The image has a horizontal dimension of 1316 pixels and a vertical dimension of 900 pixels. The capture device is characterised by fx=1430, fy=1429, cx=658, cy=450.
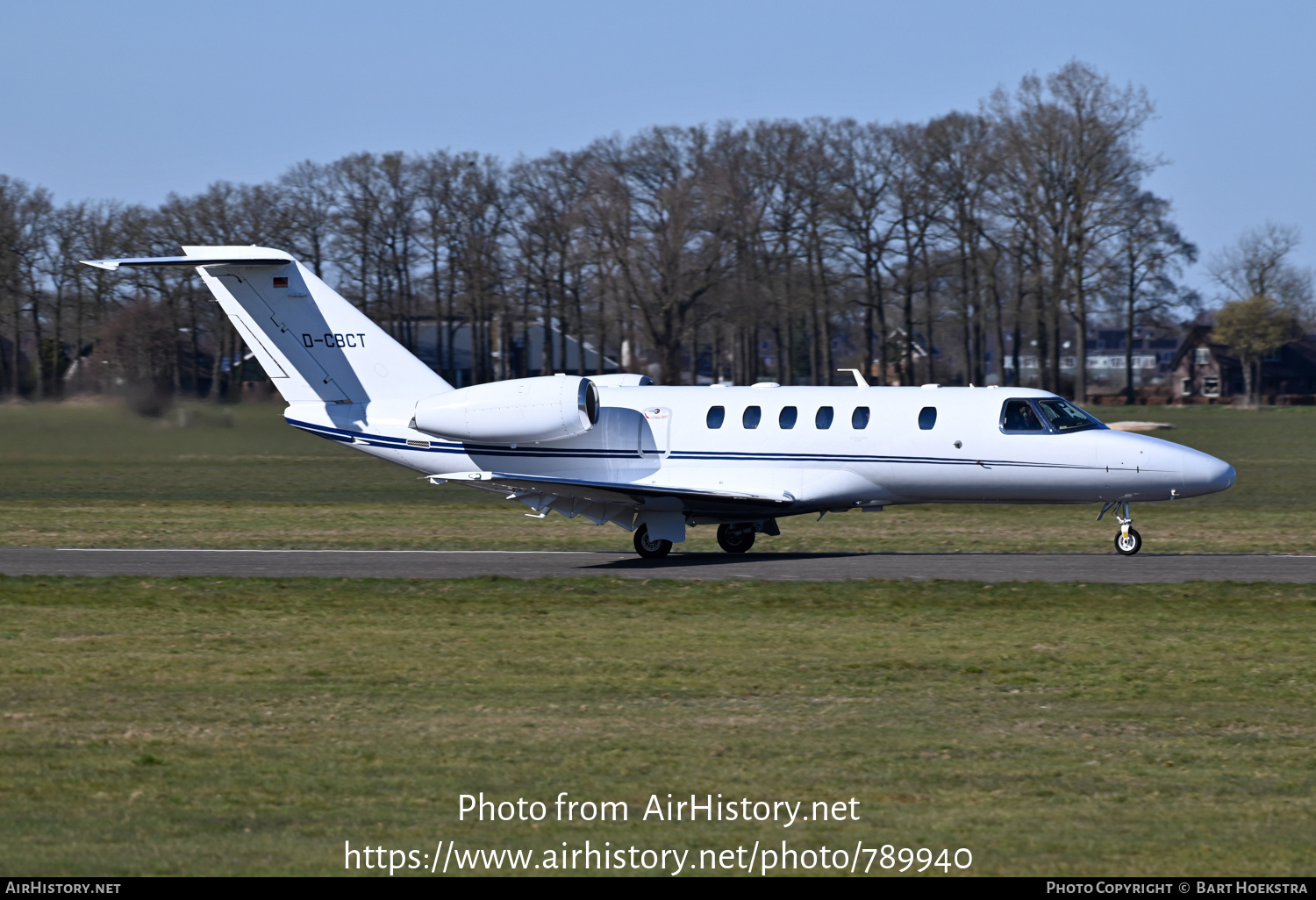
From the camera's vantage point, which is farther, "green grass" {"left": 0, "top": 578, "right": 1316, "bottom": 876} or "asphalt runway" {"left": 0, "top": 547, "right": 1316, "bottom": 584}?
"asphalt runway" {"left": 0, "top": 547, "right": 1316, "bottom": 584}

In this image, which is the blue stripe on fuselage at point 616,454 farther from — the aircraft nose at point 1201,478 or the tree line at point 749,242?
the tree line at point 749,242

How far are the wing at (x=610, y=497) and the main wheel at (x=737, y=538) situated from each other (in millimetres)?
1129

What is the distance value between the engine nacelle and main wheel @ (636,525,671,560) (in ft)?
6.92

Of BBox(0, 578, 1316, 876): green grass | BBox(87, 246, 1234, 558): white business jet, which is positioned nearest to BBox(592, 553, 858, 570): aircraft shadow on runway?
BBox(87, 246, 1234, 558): white business jet

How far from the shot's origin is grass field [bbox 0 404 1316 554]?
27.3 metres

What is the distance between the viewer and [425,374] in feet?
84.3

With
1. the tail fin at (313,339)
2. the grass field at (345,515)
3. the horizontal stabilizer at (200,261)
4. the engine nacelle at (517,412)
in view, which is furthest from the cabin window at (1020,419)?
the horizontal stabilizer at (200,261)

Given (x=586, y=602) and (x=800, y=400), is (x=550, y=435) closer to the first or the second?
(x=800, y=400)

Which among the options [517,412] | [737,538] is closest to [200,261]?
[517,412]

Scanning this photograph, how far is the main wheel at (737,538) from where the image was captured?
→ 82.0 ft

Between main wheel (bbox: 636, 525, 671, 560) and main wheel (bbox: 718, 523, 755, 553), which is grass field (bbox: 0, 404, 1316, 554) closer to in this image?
main wheel (bbox: 718, 523, 755, 553)

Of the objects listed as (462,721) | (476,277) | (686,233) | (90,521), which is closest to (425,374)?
(90,521)

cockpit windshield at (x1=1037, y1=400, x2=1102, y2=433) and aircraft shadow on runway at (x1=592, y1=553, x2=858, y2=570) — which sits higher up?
cockpit windshield at (x1=1037, y1=400, x2=1102, y2=433)
